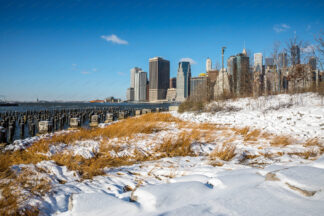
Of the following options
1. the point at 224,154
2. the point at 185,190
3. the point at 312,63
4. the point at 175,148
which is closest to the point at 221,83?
the point at 312,63

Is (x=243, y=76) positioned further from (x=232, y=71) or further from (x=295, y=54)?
(x=295, y=54)

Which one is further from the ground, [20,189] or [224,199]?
[224,199]

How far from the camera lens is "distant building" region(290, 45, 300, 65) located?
1320cm

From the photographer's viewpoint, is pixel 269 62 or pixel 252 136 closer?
pixel 252 136

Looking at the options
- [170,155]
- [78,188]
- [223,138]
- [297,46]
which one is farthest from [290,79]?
[78,188]

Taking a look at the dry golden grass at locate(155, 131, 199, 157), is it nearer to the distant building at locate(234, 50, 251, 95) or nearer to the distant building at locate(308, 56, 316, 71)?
the distant building at locate(234, 50, 251, 95)

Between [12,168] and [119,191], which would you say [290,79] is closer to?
[119,191]

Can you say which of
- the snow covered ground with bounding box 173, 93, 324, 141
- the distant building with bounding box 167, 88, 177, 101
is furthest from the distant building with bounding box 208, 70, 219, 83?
the distant building with bounding box 167, 88, 177, 101

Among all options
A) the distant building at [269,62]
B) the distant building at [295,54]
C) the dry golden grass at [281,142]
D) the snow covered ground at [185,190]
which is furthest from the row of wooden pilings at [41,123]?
the distant building at [295,54]

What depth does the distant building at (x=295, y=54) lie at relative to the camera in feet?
43.3

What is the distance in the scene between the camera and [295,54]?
13.4 metres

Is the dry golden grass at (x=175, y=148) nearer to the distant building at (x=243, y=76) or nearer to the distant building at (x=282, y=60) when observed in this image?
the distant building at (x=243, y=76)

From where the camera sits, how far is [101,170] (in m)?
2.49

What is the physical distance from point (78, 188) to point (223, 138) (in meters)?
4.02
